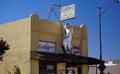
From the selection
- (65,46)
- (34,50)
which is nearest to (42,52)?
(34,50)

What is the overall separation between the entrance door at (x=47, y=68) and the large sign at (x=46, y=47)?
4.35 feet

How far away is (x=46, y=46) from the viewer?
33.3m

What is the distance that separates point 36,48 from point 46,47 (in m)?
1.55

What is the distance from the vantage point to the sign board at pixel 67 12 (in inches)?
1380

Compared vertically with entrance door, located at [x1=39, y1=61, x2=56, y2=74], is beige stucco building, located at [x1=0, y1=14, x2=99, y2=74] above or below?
above

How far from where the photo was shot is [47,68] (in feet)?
109

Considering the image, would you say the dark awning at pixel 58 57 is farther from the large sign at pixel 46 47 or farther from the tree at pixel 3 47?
the tree at pixel 3 47

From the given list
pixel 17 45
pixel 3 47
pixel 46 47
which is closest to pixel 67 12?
pixel 46 47

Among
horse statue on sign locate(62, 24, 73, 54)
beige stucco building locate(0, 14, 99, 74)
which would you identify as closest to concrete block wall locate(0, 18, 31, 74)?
beige stucco building locate(0, 14, 99, 74)

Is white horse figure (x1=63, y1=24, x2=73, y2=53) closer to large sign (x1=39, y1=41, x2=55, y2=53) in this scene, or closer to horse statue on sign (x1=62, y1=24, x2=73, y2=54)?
horse statue on sign (x1=62, y1=24, x2=73, y2=54)

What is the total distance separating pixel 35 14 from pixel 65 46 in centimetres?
490

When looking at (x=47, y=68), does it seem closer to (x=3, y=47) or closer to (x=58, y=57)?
(x=58, y=57)

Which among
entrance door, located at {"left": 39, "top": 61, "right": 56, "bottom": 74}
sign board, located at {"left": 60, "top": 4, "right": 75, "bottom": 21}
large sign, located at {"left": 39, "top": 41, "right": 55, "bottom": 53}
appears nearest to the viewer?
entrance door, located at {"left": 39, "top": 61, "right": 56, "bottom": 74}

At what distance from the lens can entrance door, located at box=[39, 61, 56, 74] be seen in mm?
32550
